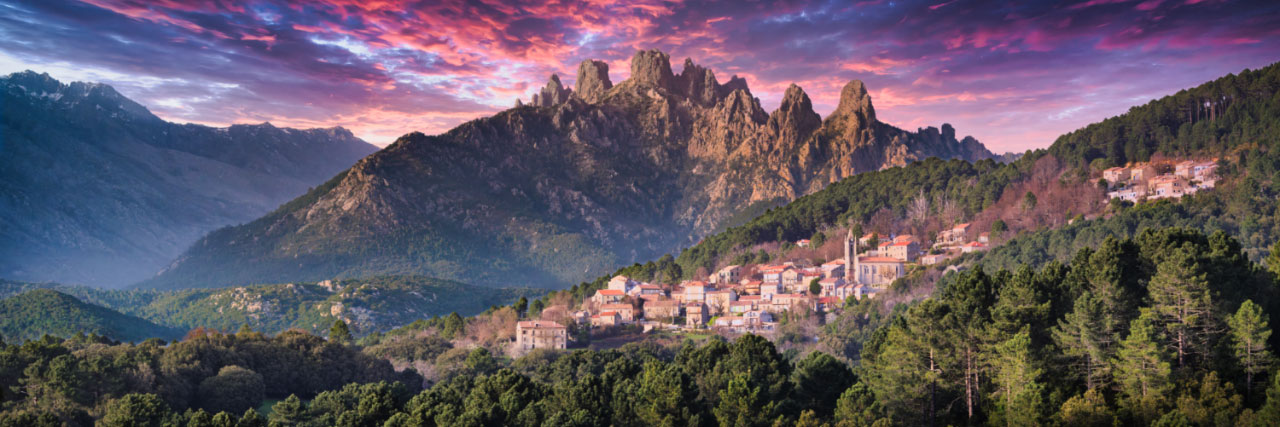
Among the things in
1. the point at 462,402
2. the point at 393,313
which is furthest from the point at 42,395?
the point at 393,313

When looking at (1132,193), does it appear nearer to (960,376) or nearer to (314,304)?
(960,376)

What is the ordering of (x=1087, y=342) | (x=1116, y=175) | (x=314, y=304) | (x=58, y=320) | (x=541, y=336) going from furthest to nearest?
(x=314, y=304) → (x=58, y=320) → (x=1116, y=175) → (x=541, y=336) → (x=1087, y=342)

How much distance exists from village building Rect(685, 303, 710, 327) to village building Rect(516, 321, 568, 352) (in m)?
12.9

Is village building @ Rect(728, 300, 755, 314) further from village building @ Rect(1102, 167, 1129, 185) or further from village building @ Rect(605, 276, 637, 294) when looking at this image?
village building @ Rect(1102, 167, 1129, 185)

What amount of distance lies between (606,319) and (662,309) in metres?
6.00

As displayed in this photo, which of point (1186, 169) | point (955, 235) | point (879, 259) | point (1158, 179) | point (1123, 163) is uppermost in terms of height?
point (1123, 163)

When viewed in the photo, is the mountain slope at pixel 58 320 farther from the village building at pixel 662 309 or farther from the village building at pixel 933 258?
the village building at pixel 933 258

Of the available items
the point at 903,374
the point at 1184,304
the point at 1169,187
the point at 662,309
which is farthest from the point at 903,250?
the point at 1184,304

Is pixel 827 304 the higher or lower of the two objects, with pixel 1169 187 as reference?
lower

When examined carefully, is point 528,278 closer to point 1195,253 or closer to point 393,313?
point 393,313

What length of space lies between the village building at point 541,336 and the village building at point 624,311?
33.2 ft

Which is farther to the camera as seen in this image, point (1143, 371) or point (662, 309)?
point (662, 309)

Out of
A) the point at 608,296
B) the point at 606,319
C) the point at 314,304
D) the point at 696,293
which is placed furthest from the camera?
the point at 314,304

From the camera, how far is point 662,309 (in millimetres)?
91688
